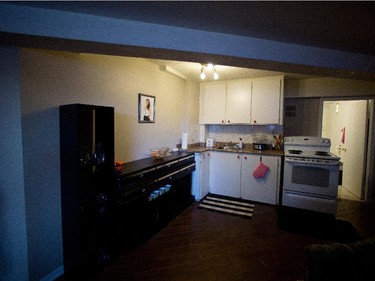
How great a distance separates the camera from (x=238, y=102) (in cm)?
403

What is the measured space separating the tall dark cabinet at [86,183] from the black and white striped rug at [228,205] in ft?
5.91

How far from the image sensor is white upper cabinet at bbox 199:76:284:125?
3740mm

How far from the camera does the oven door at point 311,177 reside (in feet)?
10.2

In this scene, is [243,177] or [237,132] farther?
[237,132]

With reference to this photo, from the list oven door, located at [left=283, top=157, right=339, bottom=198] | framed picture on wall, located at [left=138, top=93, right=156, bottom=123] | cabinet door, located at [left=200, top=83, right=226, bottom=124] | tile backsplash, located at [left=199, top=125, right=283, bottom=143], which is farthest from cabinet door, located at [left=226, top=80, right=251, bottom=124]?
framed picture on wall, located at [left=138, top=93, right=156, bottom=123]

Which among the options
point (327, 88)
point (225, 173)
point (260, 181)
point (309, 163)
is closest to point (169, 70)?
point (225, 173)

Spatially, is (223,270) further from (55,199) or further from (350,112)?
(350,112)

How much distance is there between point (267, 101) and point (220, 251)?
2.73m

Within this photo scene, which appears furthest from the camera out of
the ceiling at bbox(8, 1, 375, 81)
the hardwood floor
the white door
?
the white door

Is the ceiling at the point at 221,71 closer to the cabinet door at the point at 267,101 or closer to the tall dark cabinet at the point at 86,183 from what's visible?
the cabinet door at the point at 267,101

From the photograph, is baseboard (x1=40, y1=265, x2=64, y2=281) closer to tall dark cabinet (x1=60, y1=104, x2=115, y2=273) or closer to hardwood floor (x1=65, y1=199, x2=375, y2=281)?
tall dark cabinet (x1=60, y1=104, x2=115, y2=273)

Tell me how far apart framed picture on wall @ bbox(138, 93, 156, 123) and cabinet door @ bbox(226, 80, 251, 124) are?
1.66 metres

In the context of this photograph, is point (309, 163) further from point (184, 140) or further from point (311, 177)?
point (184, 140)

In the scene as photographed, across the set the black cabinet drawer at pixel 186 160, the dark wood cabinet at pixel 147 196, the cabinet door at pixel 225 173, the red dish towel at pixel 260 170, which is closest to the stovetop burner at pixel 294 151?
the red dish towel at pixel 260 170
